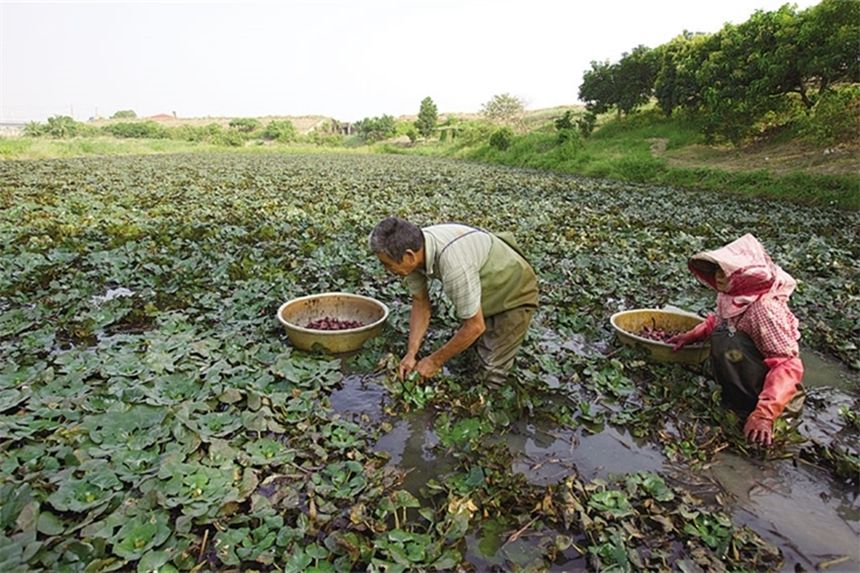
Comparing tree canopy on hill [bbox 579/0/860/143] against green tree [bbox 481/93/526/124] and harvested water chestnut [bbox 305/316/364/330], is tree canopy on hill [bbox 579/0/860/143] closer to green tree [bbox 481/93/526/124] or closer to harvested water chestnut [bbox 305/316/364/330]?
harvested water chestnut [bbox 305/316/364/330]

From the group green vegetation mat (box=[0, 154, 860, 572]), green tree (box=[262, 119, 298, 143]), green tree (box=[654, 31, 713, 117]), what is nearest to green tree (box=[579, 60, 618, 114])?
green tree (box=[654, 31, 713, 117])

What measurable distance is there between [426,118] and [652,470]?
44608 mm

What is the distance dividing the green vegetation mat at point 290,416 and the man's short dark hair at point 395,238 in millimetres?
807

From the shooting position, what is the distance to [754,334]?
261cm

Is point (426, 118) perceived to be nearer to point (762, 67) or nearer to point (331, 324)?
point (762, 67)

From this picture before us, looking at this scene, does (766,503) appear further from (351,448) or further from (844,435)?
(351,448)

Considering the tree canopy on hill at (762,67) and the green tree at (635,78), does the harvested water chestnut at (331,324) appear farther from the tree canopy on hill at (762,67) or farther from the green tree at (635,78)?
the green tree at (635,78)

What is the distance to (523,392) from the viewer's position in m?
2.90

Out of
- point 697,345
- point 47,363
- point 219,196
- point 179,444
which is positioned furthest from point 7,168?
point 697,345

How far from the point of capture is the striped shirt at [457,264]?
8.63 feet

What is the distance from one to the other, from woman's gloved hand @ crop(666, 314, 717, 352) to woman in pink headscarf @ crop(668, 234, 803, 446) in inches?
8.2

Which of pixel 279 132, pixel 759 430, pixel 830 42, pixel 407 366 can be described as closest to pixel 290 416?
pixel 407 366

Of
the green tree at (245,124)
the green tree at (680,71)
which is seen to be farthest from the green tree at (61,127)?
the green tree at (680,71)

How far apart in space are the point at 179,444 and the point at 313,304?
5.70 feet
